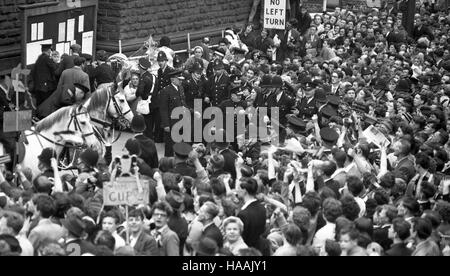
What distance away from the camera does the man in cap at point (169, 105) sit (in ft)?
77.3

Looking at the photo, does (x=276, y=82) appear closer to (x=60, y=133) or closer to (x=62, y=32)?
(x=62, y=32)

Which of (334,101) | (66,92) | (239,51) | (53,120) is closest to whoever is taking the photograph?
(53,120)

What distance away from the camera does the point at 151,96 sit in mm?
24328

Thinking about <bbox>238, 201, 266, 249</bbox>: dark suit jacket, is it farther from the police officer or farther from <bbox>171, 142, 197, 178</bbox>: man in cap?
the police officer

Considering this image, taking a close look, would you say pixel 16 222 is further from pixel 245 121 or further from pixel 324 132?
pixel 245 121

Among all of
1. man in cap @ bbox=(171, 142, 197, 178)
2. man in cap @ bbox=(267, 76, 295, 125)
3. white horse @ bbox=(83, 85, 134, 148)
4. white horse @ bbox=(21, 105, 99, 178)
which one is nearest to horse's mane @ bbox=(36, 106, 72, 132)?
white horse @ bbox=(21, 105, 99, 178)

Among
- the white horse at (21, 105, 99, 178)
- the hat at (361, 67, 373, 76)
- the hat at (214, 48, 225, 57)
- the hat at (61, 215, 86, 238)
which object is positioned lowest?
the hat at (61, 215, 86, 238)

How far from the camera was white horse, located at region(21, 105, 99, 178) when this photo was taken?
18281mm

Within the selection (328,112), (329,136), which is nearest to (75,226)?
(329,136)

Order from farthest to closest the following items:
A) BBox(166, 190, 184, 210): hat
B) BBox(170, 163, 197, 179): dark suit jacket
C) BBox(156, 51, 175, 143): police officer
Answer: BBox(156, 51, 175, 143): police officer, BBox(170, 163, 197, 179): dark suit jacket, BBox(166, 190, 184, 210): hat

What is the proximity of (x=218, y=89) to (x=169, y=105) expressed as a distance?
161 centimetres

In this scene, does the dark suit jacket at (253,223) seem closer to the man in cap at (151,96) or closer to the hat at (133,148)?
the hat at (133,148)

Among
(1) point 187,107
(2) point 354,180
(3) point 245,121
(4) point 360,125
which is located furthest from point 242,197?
(1) point 187,107

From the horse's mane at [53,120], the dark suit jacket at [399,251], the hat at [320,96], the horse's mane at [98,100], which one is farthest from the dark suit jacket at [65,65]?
the dark suit jacket at [399,251]
